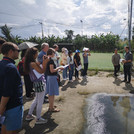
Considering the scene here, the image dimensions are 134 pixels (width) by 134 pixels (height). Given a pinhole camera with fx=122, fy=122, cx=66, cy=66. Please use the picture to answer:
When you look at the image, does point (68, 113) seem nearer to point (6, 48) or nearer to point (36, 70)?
point (36, 70)

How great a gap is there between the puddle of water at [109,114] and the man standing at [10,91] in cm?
163

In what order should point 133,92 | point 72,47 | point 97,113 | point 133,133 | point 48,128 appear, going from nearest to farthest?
point 133,133
point 48,128
point 97,113
point 133,92
point 72,47

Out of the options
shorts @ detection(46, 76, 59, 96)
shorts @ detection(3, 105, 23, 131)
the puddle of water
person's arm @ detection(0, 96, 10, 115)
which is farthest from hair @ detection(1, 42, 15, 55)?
the puddle of water

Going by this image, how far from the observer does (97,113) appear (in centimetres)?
351

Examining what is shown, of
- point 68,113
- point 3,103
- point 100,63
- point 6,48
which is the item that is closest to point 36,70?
point 6,48

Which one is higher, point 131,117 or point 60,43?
point 60,43

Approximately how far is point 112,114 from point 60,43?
3692cm

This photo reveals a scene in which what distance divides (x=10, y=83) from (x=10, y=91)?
11cm

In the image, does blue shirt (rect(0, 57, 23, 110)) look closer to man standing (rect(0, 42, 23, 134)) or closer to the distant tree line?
man standing (rect(0, 42, 23, 134))

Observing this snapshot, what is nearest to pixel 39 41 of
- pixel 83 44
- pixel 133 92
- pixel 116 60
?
pixel 83 44

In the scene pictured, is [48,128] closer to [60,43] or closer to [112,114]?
[112,114]

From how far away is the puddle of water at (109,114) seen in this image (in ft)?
9.18

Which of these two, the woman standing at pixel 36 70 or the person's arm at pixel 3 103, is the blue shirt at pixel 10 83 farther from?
the woman standing at pixel 36 70

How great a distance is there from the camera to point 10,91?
1680 mm
